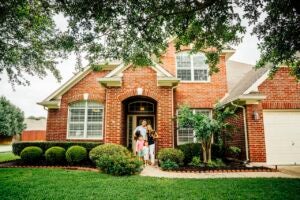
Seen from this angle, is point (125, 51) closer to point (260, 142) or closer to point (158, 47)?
point (158, 47)

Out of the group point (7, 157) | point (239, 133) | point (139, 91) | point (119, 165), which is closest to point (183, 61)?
point (139, 91)

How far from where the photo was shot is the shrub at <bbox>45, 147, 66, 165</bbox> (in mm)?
12195

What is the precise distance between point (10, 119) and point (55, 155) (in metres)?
34.6

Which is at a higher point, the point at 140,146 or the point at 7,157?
the point at 140,146

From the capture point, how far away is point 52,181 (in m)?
8.13

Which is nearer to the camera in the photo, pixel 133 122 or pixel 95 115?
pixel 133 122

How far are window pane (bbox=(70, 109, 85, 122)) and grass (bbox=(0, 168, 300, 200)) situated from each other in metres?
7.21

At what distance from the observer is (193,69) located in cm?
1585

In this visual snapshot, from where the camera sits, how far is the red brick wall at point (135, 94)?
12664 mm

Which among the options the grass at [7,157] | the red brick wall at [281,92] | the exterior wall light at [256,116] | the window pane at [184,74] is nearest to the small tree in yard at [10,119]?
the grass at [7,157]

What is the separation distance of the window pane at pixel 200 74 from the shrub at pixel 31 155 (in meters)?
9.68

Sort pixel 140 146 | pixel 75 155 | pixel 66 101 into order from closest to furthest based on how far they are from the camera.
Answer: pixel 75 155
pixel 140 146
pixel 66 101

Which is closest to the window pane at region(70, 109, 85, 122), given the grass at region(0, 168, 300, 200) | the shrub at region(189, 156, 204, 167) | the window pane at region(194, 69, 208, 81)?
the grass at region(0, 168, 300, 200)

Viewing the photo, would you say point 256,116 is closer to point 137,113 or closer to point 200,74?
point 200,74
